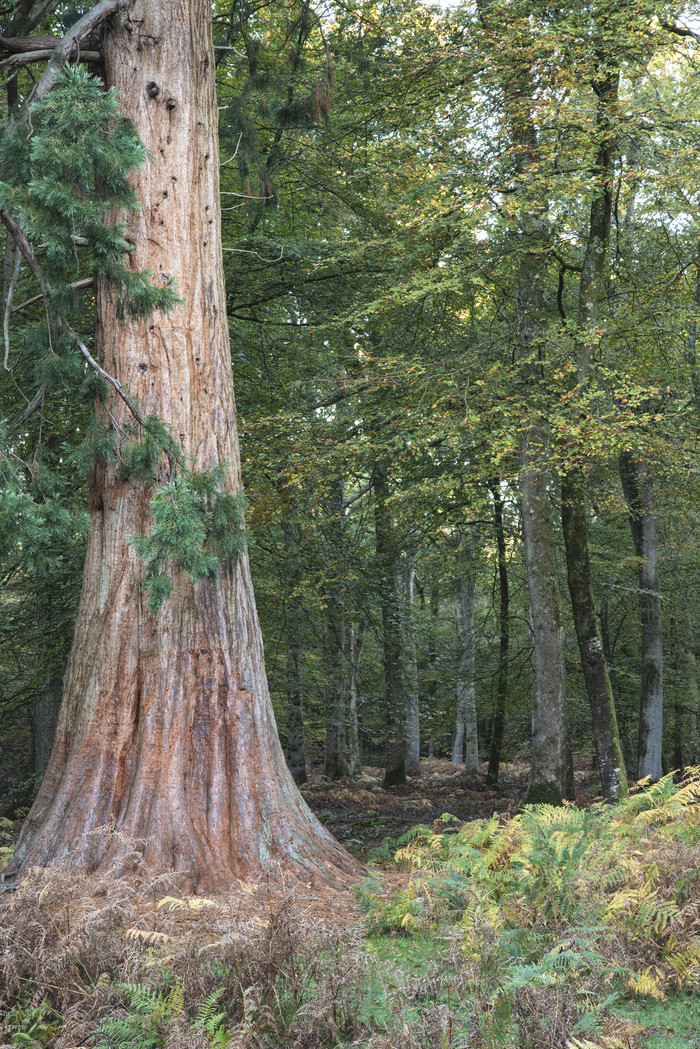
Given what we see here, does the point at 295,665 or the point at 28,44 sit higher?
the point at 28,44

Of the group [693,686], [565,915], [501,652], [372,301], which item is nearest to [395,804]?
[501,652]

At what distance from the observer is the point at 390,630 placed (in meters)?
14.3

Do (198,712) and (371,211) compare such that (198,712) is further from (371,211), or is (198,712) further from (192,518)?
(371,211)

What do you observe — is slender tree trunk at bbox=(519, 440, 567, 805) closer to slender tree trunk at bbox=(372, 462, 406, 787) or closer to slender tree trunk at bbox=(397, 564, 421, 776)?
slender tree trunk at bbox=(372, 462, 406, 787)

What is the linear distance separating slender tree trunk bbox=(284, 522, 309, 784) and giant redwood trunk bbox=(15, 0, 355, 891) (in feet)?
18.9

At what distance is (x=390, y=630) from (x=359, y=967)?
36.5 ft

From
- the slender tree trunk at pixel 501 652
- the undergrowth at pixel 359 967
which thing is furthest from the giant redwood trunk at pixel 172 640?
the slender tree trunk at pixel 501 652

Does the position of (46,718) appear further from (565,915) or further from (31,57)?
(565,915)

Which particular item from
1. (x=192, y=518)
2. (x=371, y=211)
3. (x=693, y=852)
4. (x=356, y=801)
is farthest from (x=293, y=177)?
(x=693, y=852)

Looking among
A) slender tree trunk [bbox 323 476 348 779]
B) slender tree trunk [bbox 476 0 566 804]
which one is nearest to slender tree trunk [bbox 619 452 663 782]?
slender tree trunk [bbox 476 0 566 804]

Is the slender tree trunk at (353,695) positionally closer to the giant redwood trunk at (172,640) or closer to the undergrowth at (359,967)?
the giant redwood trunk at (172,640)

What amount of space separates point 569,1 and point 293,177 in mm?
4798

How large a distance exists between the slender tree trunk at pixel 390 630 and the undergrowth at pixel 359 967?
9030 millimetres

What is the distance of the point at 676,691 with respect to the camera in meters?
18.6
